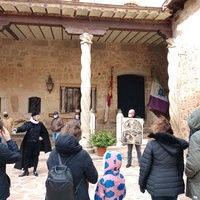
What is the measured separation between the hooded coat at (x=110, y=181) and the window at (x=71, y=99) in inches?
349

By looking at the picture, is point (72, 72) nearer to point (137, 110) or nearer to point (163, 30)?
point (137, 110)

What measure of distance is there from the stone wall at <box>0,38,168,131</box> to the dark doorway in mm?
472

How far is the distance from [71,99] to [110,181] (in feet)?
29.7

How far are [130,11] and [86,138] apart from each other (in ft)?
12.7

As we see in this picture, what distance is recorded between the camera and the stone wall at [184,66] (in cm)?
720

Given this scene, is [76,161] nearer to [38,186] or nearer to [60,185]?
[60,185]

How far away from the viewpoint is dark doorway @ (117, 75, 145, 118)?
39.0ft

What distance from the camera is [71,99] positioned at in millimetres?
11344

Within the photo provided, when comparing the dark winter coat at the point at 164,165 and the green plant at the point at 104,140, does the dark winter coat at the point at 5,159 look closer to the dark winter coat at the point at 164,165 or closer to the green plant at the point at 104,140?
the dark winter coat at the point at 164,165

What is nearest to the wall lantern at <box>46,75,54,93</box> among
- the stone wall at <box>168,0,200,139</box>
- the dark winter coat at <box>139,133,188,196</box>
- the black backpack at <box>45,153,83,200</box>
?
the stone wall at <box>168,0,200,139</box>

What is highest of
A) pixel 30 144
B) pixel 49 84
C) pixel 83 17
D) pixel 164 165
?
pixel 83 17

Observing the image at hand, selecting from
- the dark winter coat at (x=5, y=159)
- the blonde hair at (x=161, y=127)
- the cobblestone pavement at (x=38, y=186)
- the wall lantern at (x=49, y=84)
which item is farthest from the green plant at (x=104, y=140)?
the dark winter coat at (x=5, y=159)

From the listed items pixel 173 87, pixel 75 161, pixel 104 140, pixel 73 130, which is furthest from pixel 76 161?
pixel 173 87

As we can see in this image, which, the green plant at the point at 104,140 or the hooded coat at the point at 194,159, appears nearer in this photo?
the hooded coat at the point at 194,159
